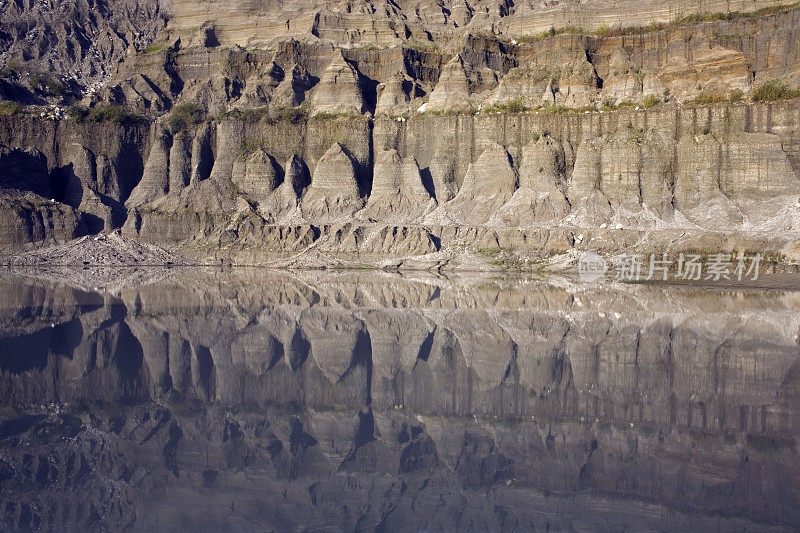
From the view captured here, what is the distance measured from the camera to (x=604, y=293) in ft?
101

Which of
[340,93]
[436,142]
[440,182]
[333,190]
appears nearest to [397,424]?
[440,182]

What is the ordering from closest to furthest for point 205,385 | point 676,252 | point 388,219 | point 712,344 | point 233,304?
1. point 205,385
2. point 712,344
3. point 233,304
4. point 676,252
5. point 388,219

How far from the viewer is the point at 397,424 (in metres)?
11.5

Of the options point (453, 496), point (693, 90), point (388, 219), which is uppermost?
point (693, 90)

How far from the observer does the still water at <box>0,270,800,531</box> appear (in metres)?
8.62

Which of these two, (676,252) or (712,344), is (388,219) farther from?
(712,344)

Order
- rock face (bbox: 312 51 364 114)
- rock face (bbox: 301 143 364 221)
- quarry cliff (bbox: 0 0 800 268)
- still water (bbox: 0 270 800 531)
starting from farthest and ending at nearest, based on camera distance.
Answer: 1. rock face (bbox: 312 51 364 114)
2. rock face (bbox: 301 143 364 221)
3. quarry cliff (bbox: 0 0 800 268)
4. still water (bbox: 0 270 800 531)

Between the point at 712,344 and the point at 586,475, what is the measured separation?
9435mm

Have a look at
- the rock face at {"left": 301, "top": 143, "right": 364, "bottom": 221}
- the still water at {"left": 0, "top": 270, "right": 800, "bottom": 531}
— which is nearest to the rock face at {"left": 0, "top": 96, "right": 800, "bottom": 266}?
the rock face at {"left": 301, "top": 143, "right": 364, "bottom": 221}

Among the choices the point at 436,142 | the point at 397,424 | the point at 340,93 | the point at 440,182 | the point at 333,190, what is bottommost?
the point at 397,424

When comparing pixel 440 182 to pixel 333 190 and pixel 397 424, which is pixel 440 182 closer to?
pixel 333 190

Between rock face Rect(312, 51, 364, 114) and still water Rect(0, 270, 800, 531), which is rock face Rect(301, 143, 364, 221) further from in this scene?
still water Rect(0, 270, 800, 531)

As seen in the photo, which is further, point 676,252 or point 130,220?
point 130,220

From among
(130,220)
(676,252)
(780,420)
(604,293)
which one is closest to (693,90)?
(676,252)
